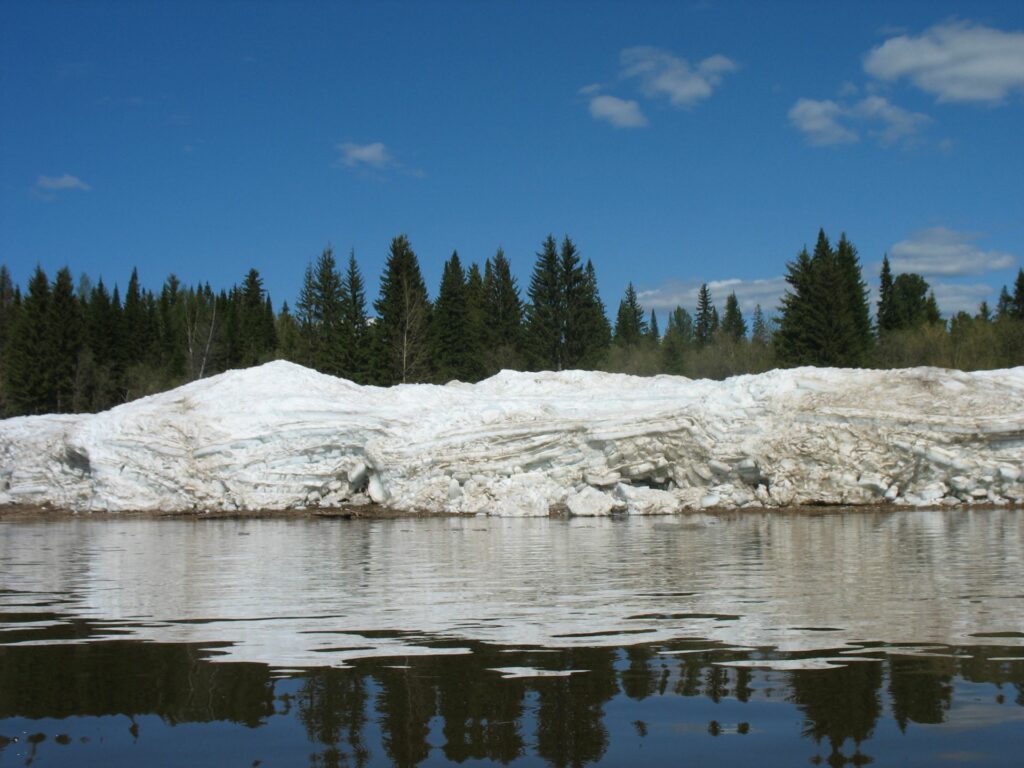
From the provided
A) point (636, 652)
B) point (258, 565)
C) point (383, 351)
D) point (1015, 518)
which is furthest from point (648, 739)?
point (383, 351)

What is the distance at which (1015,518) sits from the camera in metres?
18.2

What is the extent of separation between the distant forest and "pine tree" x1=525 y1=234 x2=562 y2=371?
9 centimetres

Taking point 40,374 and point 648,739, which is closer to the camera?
point 648,739

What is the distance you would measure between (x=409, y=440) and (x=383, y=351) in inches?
1249

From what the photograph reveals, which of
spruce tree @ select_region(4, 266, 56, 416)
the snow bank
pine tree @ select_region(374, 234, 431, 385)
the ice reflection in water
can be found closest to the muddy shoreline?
the snow bank

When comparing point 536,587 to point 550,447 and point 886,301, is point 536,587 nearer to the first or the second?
point 550,447

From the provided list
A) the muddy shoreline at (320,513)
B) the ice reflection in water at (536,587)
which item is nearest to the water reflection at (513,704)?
the ice reflection in water at (536,587)

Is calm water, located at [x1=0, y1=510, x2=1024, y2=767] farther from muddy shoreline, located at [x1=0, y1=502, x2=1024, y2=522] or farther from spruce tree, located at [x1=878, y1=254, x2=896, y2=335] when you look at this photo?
spruce tree, located at [x1=878, y1=254, x2=896, y2=335]

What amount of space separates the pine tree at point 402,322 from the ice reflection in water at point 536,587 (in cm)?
3641

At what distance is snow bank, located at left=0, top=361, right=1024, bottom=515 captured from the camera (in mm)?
22828

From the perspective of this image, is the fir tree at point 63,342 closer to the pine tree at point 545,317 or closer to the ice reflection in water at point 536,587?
the pine tree at point 545,317

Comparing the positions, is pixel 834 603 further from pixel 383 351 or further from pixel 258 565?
pixel 383 351

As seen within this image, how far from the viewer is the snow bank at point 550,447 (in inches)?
899

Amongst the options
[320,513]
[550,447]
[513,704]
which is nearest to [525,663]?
[513,704]
